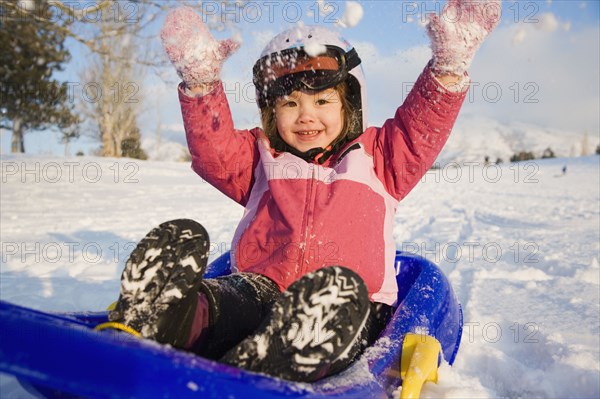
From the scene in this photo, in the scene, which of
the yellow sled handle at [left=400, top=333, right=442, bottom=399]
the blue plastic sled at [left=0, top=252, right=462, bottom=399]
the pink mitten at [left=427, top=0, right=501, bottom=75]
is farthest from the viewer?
the pink mitten at [left=427, top=0, right=501, bottom=75]

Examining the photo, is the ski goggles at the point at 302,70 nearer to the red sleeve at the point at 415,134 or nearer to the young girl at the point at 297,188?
the young girl at the point at 297,188

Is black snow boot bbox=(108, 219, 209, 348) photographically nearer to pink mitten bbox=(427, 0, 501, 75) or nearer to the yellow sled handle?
the yellow sled handle

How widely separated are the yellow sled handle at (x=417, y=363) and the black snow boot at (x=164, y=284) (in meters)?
0.67

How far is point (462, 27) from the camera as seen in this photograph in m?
1.71

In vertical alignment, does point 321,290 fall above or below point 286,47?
below

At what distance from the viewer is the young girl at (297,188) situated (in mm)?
1186

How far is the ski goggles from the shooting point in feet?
6.83

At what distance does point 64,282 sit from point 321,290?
2188mm

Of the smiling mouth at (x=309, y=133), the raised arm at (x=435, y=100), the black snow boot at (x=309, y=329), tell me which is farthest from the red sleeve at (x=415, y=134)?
the black snow boot at (x=309, y=329)

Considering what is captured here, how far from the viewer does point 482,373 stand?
184cm

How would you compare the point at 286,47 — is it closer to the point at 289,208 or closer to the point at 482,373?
the point at 289,208

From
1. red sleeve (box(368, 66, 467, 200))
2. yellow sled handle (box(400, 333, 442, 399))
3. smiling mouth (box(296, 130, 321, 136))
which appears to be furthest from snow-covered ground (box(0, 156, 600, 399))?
smiling mouth (box(296, 130, 321, 136))

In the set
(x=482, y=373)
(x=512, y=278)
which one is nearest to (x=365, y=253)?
(x=482, y=373)

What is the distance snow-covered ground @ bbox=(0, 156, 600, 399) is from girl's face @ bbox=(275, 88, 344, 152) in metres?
1.07
